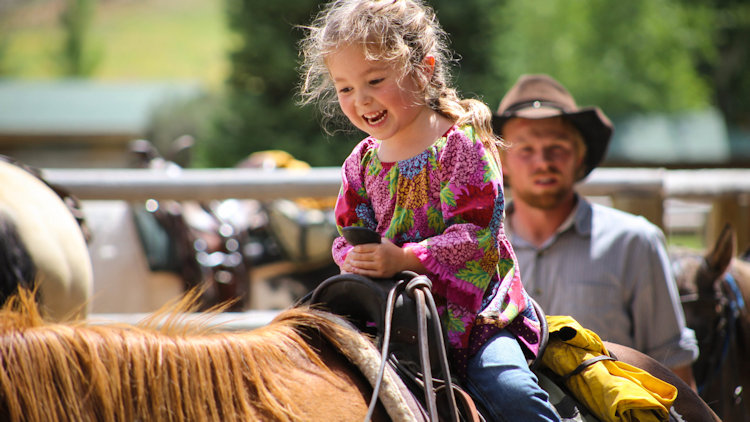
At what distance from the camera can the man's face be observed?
2869mm

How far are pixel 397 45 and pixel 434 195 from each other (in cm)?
32

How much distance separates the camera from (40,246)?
274 centimetres

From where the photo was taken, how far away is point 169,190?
11.8 feet

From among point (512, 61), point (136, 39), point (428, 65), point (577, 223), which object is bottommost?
point (577, 223)

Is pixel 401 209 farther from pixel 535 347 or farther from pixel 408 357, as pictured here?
pixel 535 347

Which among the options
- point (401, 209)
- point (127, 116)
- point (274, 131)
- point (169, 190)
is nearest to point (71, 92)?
point (127, 116)

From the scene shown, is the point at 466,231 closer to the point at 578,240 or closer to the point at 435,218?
the point at 435,218

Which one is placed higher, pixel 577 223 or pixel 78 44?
pixel 78 44

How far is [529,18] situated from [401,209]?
29.1 m

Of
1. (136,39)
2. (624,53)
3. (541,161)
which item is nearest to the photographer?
(541,161)

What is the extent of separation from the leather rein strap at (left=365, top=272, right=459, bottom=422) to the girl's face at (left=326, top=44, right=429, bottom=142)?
339mm

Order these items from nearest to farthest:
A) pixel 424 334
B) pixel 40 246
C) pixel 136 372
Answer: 1. pixel 136 372
2. pixel 424 334
3. pixel 40 246

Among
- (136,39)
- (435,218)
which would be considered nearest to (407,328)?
(435,218)

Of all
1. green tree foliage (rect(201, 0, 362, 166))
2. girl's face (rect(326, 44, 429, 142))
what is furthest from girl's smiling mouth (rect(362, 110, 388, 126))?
A: green tree foliage (rect(201, 0, 362, 166))
